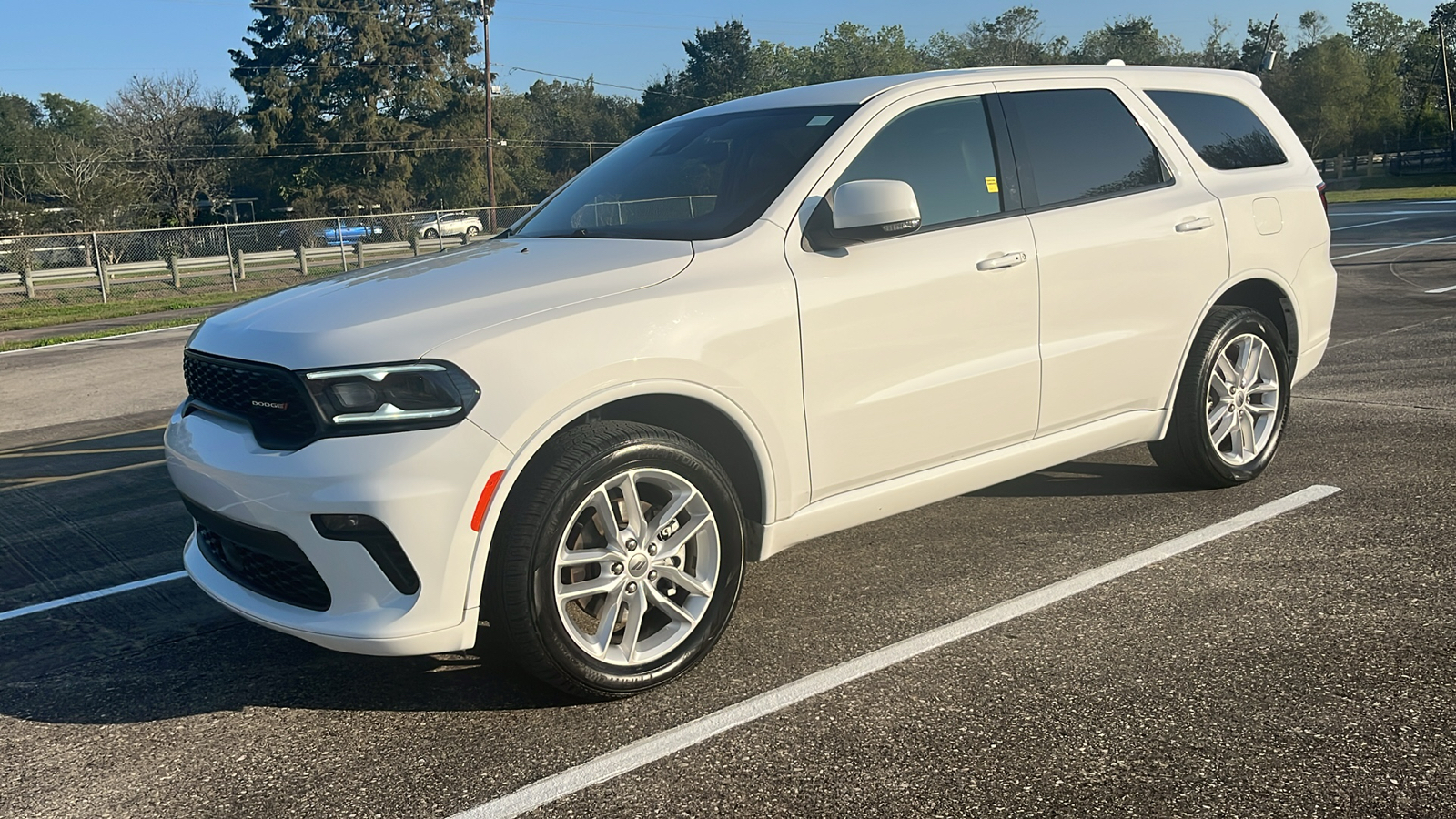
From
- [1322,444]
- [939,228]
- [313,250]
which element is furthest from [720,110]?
[313,250]

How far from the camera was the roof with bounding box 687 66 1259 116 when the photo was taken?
4.57 m

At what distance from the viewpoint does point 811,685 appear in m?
3.69

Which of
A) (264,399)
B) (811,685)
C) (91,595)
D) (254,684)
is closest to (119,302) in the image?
(91,595)

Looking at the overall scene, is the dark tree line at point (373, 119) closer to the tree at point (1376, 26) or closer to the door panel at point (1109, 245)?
the tree at point (1376, 26)

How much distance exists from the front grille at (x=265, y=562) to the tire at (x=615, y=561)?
0.52m

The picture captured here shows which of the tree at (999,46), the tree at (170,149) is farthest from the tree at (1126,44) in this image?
the tree at (170,149)

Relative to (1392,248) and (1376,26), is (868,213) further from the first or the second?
(1376,26)

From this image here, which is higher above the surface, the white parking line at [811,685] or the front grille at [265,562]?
the front grille at [265,562]

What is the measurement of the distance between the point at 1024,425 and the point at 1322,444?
2754mm

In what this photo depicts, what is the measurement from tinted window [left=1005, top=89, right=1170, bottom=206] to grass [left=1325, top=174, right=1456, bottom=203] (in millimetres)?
39373

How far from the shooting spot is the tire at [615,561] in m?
3.40

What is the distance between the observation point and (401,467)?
3234 millimetres

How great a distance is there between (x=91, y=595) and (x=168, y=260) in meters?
25.6

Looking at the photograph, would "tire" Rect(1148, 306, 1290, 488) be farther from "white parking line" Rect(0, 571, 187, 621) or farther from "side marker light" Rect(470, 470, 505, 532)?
"white parking line" Rect(0, 571, 187, 621)
